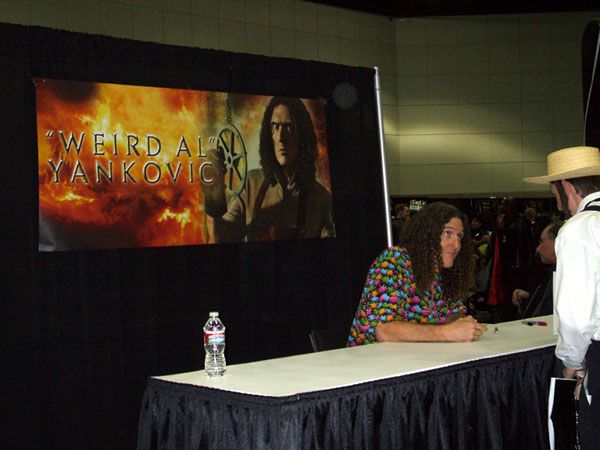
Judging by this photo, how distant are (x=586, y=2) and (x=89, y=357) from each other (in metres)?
8.71

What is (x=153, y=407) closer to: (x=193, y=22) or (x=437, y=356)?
(x=437, y=356)

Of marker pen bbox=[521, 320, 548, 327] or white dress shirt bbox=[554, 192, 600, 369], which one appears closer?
white dress shirt bbox=[554, 192, 600, 369]

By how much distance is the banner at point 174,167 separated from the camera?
529 cm

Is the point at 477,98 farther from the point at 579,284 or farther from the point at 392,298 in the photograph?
the point at 579,284

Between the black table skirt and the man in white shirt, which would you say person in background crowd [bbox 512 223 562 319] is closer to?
the black table skirt

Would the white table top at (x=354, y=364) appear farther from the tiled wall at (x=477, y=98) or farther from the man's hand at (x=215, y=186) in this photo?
the tiled wall at (x=477, y=98)

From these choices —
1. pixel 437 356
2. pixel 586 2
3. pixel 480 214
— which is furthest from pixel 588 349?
pixel 586 2

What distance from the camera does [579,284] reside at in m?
3.07

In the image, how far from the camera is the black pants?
312cm

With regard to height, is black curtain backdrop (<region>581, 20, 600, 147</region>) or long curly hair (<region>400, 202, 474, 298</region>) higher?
black curtain backdrop (<region>581, 20, 600, 147</region>)

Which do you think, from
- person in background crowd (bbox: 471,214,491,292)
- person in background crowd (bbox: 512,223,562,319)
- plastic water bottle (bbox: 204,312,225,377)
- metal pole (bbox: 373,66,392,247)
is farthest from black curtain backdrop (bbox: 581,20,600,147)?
person in background crowd (bbox: 471,214,491,292)

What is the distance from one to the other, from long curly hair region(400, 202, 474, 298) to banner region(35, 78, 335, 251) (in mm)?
1977

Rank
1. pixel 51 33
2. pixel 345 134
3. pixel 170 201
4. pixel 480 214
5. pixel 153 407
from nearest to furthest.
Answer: pixel 153 407 → pixel 51 33 → pixel 170 201 → pixel 345 134 → pixel 480 214

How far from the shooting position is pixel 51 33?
5195 mm
